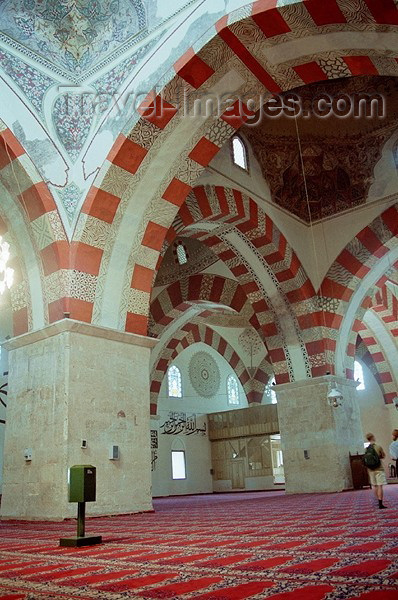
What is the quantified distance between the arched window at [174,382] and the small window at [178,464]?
64.0 inches

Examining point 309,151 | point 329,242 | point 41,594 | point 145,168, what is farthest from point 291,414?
point 41,594

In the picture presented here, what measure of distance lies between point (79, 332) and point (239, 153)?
16.1 feet

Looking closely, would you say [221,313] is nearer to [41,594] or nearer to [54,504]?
[54,504]

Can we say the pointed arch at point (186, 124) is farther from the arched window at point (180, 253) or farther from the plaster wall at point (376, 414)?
the plaster wall at point (376, 414)

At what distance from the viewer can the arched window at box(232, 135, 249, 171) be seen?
9469mm

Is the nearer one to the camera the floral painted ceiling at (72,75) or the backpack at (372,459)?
the backpack at (372,459)

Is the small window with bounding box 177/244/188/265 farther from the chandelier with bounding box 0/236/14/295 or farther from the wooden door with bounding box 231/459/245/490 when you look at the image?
the chandelier with bounding box 0/236/14/295

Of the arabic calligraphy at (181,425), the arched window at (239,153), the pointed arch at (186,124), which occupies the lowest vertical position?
the arabic calligraphy at (181,425)

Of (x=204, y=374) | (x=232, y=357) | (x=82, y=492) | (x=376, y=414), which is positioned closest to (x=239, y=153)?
(x=82, y=492)

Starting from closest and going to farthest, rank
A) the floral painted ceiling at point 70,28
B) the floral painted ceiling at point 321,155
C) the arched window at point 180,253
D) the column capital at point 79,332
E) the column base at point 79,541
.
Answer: the column base at point 79,541
the column capital at point 79,332
the floral painted ceiling at point 70,28
the floral painted ceiling at point 321,155
the arched window at point 180,253

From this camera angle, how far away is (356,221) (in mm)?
10406

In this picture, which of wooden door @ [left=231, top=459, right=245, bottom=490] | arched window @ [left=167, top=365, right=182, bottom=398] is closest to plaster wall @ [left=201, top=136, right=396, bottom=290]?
arched window @ [left=167, top=365, right=182, bottom=398]

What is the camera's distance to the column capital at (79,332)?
20.6 feet

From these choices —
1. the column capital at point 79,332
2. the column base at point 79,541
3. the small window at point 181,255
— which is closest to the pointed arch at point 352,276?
the small window at point 181,255
